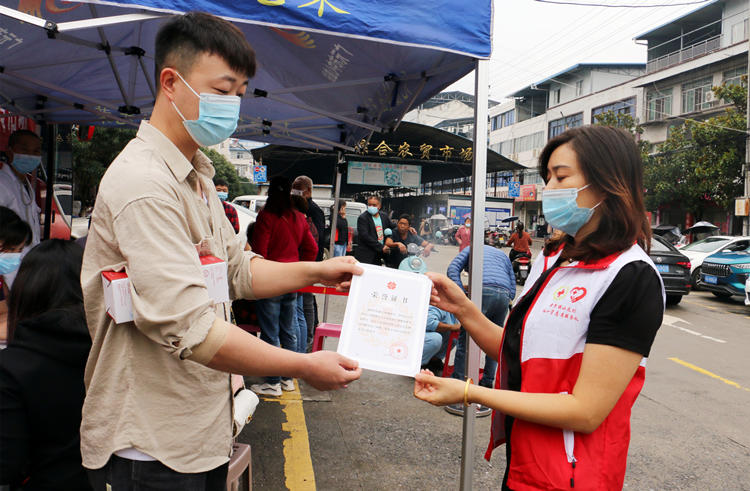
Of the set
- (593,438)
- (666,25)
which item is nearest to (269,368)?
(593,438)

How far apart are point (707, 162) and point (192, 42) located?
2462 centimetres

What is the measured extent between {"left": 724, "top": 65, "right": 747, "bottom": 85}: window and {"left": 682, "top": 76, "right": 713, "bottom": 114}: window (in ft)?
4.01

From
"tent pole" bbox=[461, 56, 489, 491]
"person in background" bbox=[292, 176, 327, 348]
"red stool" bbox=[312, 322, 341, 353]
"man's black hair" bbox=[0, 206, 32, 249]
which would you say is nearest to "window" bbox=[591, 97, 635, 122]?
"person in background" bbox=[292, 176, 327, 348]

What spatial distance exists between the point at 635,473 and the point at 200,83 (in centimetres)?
377

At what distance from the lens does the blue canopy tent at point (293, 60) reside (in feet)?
8.48

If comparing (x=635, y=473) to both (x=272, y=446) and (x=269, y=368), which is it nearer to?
(x=272, y=446)

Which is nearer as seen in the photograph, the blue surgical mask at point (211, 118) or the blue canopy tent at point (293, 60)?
the blue surgical mask at point (211, 118)

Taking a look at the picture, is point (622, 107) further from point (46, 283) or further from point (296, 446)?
point (46, 283)

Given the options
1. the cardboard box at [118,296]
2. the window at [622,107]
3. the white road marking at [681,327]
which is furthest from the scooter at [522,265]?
the window at [622,107]

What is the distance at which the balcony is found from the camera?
28.8 meters

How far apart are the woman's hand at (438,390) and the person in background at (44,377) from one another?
3.75ft

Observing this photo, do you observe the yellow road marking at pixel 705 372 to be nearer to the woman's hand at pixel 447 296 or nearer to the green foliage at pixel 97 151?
the woman's hand at pixel 447 296

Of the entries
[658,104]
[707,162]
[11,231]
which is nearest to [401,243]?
[11,231]

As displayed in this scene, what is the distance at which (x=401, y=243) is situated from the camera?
886 centimetres
